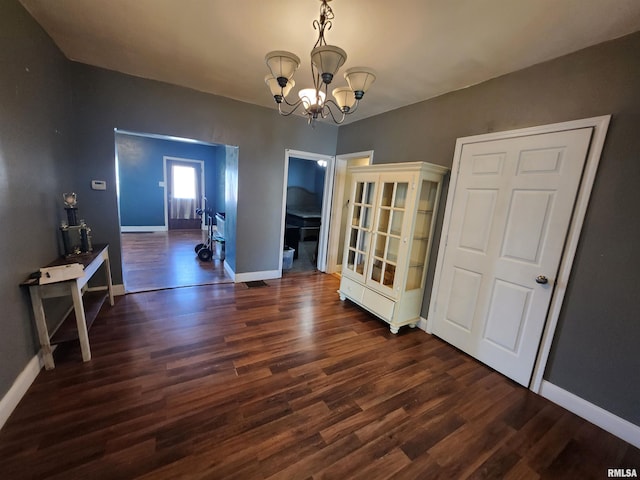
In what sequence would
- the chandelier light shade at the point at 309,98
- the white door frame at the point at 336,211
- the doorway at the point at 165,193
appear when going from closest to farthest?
the chandelier light shade at the point at 309,98
the white door frame at the point at 336,211
the doorway at the point at 165,193

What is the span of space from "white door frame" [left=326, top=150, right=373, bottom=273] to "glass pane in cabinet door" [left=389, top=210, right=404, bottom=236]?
162 centimetres

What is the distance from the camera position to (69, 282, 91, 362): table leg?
1.92 meters

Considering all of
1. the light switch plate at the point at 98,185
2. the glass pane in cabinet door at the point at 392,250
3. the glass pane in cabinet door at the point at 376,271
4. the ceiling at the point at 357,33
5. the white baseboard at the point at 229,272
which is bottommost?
the white baseboard at the point at 229,272

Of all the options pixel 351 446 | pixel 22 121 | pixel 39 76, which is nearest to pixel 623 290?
pixel 351 446

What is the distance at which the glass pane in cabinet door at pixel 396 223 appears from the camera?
9.18ft

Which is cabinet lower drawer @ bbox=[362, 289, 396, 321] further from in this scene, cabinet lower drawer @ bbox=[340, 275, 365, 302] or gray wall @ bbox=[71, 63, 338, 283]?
gray wall @ bbox=[71, 63, 338, 283]

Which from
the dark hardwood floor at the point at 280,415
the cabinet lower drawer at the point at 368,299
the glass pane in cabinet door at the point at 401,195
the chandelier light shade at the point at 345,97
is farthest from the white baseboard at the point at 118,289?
the glass pane in cabinet door at the point at 401,195

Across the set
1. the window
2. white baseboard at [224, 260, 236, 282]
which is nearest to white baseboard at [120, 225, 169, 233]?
the window

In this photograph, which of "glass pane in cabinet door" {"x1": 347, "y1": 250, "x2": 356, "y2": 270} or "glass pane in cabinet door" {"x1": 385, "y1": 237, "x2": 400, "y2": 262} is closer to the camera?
"glass pane in cabinet door" {"x1": 385, "y1": 237, "x2": 400, "y2": 262}

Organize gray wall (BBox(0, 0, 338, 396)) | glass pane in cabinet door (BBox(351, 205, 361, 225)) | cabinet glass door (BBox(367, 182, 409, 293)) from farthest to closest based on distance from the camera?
glass pane in cabinet door (BBox(351, 205, 361, 225)), cabinet glass door (BBox(367, 182, 409, 293)), gray wall (BBox(0, 0, 338, 396))

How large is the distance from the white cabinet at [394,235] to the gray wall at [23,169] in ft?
9.49

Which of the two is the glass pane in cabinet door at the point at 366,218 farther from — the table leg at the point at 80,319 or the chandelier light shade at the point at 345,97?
the table leg at the point at 80,319

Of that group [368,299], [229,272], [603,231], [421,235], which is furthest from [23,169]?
[603,231]

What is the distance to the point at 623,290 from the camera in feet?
5.60
